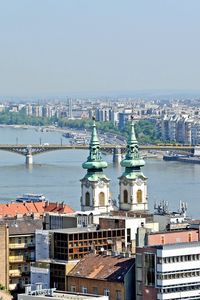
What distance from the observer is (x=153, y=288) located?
1848 centimetres

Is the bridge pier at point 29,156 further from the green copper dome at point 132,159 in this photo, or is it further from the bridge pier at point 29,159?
the green copper dome at point 132,159

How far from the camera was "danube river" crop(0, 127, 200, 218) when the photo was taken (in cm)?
3384

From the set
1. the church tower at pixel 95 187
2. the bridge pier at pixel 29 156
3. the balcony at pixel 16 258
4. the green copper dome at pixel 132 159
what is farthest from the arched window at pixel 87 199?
the bridge pier at pixel 29 156

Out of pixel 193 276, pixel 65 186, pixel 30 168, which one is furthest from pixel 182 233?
pixel 30 168

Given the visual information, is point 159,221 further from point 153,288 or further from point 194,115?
point 194,115

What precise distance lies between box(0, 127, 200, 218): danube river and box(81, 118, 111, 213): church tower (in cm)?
359

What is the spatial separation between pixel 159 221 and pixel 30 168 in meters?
25.9

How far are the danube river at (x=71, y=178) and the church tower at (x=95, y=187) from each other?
3.59 metres

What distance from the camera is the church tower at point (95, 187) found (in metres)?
24.7

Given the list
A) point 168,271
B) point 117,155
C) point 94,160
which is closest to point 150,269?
point 168,271

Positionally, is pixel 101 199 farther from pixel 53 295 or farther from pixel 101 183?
pixel 53 295

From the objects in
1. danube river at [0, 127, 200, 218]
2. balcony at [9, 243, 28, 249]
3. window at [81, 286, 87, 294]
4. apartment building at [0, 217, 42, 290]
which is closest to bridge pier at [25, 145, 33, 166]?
danube river at [0, 127, 200, 218]

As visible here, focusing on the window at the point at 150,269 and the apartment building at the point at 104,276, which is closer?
the window at the point at 150,269

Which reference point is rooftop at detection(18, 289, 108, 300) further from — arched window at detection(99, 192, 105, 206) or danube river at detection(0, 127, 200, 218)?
danube river at detection(0, 127, 200, 218)
